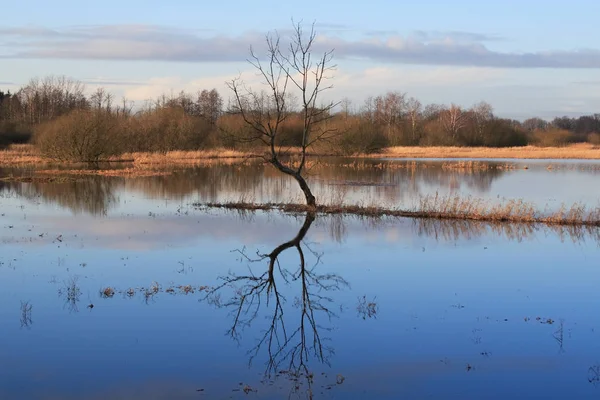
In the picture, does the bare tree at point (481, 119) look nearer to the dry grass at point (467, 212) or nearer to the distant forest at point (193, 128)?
the distant forest at point (193, 128)

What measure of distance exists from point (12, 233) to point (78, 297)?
6941mm

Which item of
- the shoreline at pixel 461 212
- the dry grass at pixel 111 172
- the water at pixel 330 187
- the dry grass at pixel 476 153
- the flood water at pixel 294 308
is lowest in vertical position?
the flood water at pixel 294 308

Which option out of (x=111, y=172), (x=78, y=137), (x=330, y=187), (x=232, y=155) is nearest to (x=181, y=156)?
(x=232, y=155)

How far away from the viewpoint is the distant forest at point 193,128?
43875 millimetres

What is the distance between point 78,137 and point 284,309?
36.6 meters

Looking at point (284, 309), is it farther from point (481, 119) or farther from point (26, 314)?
point (481, 119)

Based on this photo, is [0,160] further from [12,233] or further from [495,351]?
[495,351]

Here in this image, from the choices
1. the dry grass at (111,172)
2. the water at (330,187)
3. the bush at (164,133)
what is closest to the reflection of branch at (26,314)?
the water at (330,187)

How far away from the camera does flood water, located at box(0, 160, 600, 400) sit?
7.07 meters

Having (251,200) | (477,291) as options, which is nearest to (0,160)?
(251,200)

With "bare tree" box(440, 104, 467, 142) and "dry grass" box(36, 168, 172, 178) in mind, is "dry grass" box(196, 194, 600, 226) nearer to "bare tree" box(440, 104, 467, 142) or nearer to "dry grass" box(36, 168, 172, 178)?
"dry grass" box(36, 168, 172, 178)

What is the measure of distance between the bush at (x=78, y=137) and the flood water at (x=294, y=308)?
2408 cm

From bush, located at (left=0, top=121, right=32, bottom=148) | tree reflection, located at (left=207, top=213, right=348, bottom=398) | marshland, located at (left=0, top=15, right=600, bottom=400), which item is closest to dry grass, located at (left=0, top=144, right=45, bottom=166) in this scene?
bush, located at (left=0, top=121, right=32, bottom=148)

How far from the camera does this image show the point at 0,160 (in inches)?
1853
